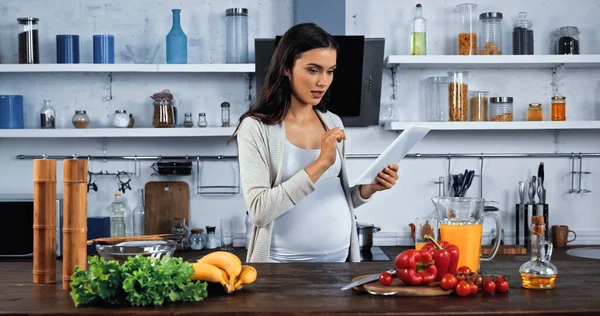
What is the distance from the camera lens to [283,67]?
2.57 metres

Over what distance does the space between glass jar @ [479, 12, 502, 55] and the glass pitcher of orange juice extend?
2.36 metres

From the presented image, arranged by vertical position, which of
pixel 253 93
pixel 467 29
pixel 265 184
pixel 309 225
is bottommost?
pixel 309 225

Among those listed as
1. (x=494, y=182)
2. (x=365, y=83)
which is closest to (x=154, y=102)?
(x=365, y=83)

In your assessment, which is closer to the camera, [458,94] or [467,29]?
[458,94]

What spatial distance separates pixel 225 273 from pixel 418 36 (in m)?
2.67

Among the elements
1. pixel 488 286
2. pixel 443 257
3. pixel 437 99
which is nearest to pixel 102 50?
pixel 437 99

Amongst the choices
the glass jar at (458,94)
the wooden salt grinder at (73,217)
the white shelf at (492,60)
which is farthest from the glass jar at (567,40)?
the wooden salt grinder at (73,217)

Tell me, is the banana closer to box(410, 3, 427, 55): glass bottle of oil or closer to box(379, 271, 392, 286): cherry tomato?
box(379, 271, 392, 286): cherry tomato

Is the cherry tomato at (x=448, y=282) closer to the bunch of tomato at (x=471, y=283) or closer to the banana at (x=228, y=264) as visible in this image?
the bunch of tomato at (x=471, y=283)

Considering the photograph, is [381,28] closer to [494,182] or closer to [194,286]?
[494,182]

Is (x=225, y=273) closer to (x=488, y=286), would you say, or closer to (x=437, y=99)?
(x=488, y=286)

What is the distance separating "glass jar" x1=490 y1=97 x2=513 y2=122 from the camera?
419 cm

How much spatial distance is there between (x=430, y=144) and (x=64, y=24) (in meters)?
2.17

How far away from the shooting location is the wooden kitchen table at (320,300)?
5.34ft
